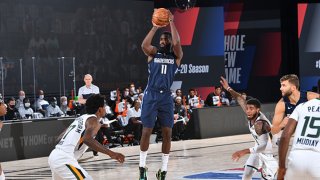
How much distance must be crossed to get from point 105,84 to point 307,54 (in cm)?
806

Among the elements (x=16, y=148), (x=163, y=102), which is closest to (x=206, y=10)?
(x=16, y=148)

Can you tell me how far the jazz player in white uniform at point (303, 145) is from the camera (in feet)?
26.5

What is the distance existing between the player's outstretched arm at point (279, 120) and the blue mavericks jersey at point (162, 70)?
2.91 m

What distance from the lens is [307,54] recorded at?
34.2 metres

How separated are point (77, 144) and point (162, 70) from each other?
3.48 m

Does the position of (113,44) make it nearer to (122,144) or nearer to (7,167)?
(122,144)

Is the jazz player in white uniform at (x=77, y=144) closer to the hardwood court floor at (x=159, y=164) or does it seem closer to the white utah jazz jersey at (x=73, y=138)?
the white utah jazz jersey at (x=73, y=138)

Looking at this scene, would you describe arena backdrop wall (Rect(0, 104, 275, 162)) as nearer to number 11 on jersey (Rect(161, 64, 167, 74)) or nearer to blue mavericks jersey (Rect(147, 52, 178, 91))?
blue mavericks jersey (Rect(147, 52, 178, 91))

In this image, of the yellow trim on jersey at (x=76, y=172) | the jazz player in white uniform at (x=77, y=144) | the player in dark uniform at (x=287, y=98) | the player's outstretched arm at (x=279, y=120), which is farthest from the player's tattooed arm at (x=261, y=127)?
the yellow trim on jersey at (x=76, y=172)

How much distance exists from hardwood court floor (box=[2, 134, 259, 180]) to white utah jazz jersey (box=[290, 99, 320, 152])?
7881mm

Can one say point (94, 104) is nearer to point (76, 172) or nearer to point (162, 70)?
point (76, 172)

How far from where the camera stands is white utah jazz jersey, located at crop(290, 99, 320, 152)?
8188 millimetres

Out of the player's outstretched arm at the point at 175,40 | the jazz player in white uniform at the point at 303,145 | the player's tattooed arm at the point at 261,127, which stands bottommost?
the player's tattooed arm at the point at 261,127

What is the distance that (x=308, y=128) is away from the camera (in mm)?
8219
